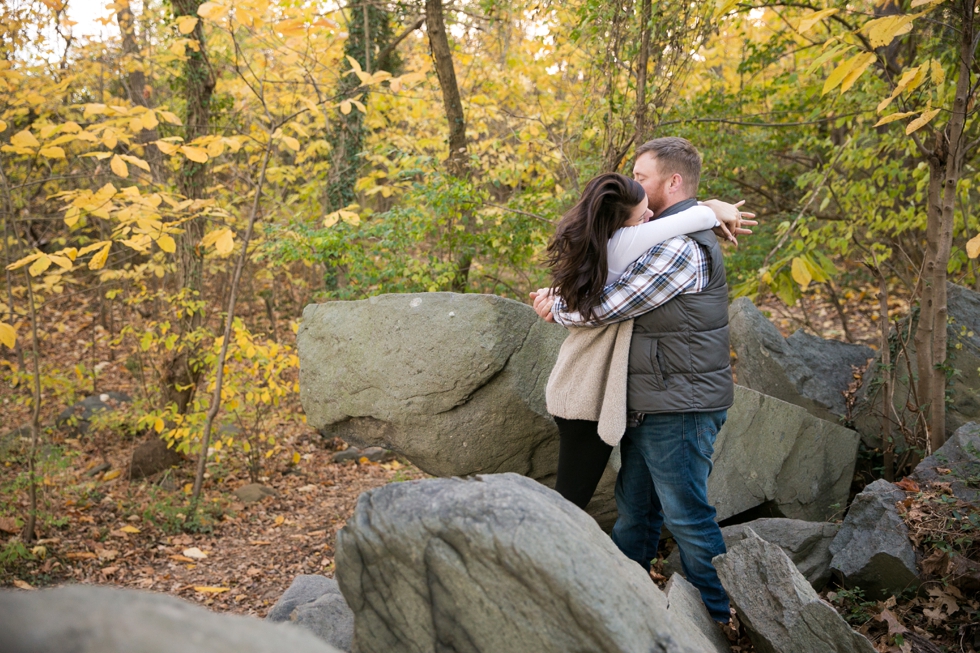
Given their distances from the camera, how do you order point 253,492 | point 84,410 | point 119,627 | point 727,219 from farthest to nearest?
point 84,410, point 253,492, point 727,219, point 119,627

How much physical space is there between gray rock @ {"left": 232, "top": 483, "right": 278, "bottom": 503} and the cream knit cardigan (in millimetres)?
4375

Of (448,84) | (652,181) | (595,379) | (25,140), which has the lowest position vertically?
(595,379)

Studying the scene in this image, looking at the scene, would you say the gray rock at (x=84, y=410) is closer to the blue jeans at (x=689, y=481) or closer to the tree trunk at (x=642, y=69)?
the tree trunk at (x=642, y=69)

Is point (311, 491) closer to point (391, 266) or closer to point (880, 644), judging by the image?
point (391, 266)

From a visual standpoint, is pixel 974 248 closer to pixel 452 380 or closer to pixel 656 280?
pixel 656 280

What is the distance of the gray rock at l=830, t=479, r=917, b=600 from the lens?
3158 mm

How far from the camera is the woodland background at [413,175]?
4.43m

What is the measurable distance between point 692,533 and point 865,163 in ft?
12.6

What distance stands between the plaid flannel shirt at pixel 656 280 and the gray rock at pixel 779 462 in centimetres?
157

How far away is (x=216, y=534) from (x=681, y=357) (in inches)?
179

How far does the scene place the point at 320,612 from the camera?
273 centimetres

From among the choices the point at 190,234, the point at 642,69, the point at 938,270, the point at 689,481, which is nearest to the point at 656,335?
the point at 689,481

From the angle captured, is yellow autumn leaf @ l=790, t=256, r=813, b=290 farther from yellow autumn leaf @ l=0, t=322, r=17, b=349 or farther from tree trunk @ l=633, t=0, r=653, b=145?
yellow autumn leaf @ l=0, t=322, r=17, b=349

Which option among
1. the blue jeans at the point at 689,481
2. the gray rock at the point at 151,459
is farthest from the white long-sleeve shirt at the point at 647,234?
the gray rock at the point at 151,459
